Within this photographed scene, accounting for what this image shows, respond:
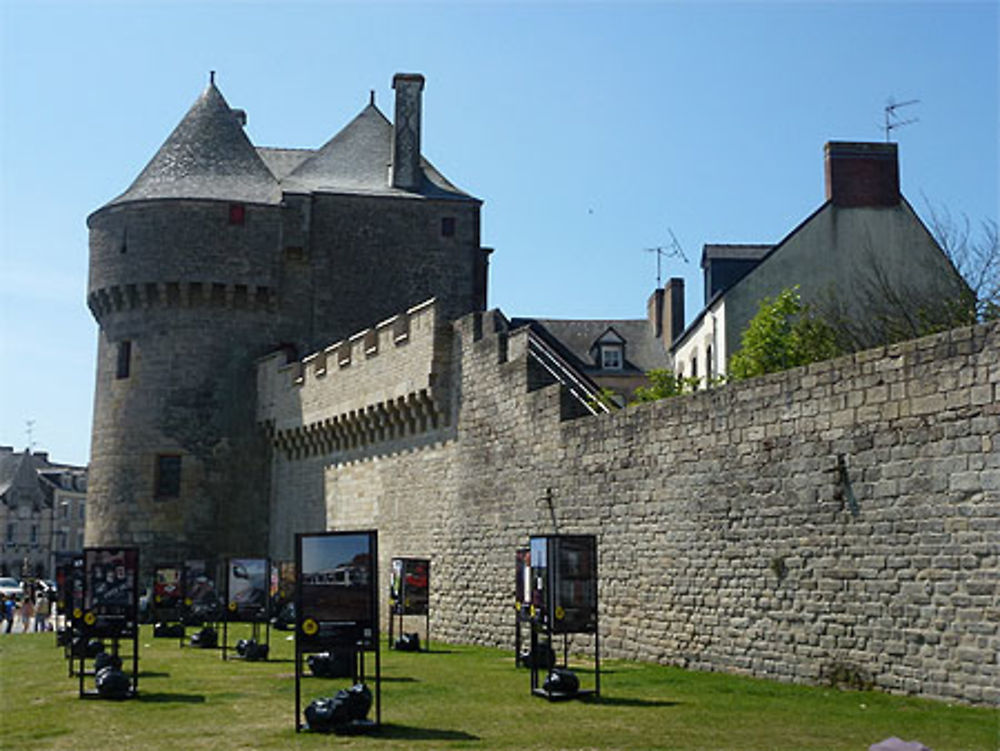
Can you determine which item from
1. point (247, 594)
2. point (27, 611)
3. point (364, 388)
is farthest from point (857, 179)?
point (27, 611)

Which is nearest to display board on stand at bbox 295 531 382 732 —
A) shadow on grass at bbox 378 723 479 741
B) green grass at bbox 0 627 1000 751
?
shadow on grass at bbox 378 723 479 741

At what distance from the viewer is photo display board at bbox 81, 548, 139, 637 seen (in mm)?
14258

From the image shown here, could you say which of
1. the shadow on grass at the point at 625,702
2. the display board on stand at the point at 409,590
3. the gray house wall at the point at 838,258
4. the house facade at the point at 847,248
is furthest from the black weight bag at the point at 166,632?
the gray house wall at the point at 838,258

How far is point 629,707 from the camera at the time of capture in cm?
1162

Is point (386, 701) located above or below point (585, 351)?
below

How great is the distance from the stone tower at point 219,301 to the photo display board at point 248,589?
13152 millimetres

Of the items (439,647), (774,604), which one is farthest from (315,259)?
(774,604)

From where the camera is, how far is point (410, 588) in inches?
781

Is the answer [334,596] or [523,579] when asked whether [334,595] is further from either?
[523,579]

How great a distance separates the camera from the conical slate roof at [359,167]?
1300 inches

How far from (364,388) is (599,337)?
18.9 meters

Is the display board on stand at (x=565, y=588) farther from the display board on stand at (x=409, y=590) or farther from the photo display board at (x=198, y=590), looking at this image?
the photo display board at (x=198, y=590)

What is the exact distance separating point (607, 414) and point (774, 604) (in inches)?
166

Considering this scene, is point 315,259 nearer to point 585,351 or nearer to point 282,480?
point 282,480
